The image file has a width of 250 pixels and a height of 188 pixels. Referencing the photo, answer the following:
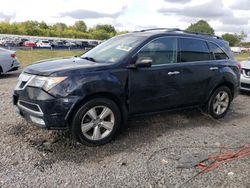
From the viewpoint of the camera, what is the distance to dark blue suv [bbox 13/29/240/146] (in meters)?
4.58

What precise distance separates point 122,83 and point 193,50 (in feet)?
6.09

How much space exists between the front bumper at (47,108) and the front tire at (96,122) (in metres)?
0.18

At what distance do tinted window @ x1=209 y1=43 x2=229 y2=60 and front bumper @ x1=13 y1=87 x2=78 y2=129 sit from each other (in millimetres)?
3280

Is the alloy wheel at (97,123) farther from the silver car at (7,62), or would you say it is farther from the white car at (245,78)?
the silver car at (7,62)

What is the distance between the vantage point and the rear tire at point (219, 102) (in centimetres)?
648

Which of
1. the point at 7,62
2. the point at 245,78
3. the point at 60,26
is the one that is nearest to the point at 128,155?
the point at 245,78

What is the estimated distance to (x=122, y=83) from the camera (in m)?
5.02

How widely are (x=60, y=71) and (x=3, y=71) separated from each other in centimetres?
835

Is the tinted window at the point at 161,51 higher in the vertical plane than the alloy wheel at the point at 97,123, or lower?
higher

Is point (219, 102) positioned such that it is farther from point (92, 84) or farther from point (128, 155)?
point (92, 84)

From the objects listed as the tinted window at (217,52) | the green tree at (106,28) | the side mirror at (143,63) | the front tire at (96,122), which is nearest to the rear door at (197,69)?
the tinted window at (217,52)

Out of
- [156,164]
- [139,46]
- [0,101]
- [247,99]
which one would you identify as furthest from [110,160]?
[247,99]

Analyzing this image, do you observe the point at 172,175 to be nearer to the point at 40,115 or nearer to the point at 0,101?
the point at 40,115

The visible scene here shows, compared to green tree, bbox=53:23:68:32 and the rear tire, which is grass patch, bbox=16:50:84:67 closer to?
the rear tire
